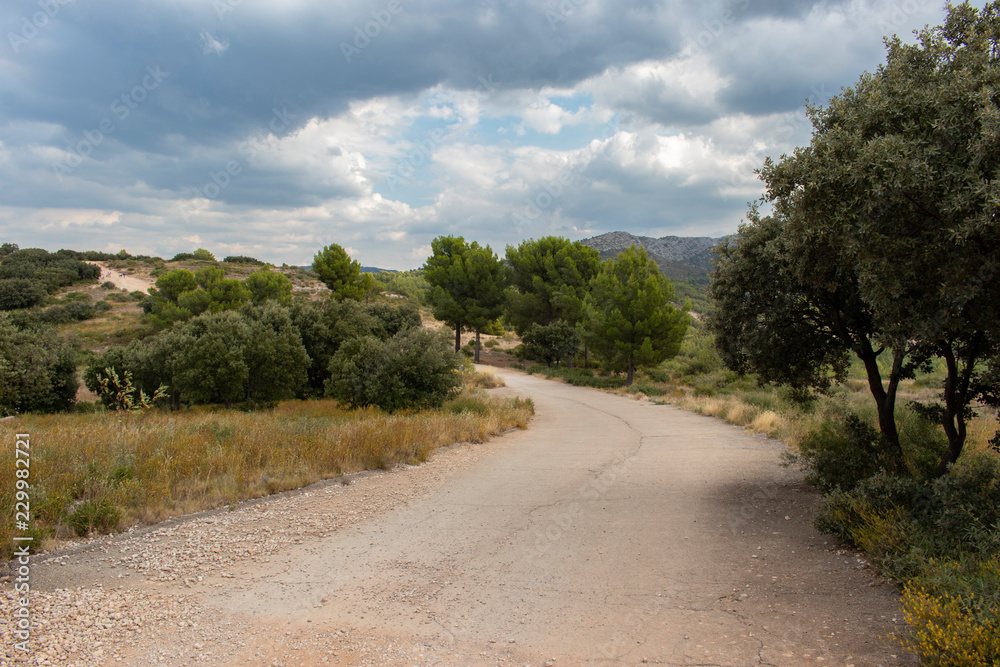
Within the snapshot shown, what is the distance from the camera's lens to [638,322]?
29250 mm

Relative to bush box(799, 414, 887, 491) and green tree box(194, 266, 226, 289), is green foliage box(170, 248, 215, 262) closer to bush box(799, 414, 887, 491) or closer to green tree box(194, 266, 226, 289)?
green tree box(194, 266, 226, 289)

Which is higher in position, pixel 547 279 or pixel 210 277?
pixel 547 279

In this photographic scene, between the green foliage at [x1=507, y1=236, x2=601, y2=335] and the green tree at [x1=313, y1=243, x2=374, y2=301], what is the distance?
1860 cm

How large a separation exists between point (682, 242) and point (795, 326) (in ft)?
597

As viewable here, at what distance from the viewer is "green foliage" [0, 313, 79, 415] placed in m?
18.7

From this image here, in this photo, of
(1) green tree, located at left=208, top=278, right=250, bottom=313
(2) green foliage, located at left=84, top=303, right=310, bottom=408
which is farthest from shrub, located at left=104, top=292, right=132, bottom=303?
(2) green foliage, located at left=84, top=303, right=310, bottom=408

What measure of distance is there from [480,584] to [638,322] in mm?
25692

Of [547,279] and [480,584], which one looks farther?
[547,279]

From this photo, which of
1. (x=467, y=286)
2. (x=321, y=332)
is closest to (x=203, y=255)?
(x=467, y=286)

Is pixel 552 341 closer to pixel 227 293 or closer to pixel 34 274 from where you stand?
pixel 227 293

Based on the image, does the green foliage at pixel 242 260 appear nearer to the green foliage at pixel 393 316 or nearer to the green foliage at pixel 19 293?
the green foliage at pixel 19 293

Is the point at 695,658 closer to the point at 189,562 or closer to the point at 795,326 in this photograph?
the point at 189,562

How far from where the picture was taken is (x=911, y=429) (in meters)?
8.99

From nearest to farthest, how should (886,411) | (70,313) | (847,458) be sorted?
1. (847,458)
2. (886,411)
3. (70,313)
